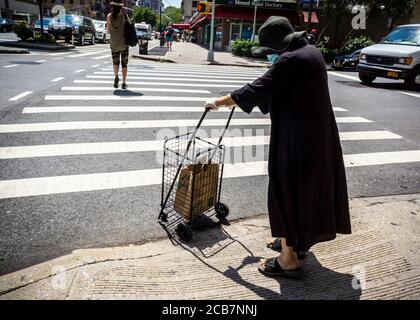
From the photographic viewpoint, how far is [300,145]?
246 cm

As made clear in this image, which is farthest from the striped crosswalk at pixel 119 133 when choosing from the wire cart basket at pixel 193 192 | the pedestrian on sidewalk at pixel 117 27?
the pedestrian on sidewalk at pixel 117 27

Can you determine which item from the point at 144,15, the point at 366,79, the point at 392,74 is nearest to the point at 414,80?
the point at 392,74

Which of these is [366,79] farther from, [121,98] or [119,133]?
[119,133]

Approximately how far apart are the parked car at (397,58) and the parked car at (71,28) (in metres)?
21.7

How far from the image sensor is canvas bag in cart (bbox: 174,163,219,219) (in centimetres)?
326

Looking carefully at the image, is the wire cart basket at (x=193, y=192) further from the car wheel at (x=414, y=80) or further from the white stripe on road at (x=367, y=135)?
the car wheel at (x=414, y=80)

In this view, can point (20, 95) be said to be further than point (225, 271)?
Yes

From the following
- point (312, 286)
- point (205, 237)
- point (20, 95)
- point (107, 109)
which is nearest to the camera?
point (312, 286)

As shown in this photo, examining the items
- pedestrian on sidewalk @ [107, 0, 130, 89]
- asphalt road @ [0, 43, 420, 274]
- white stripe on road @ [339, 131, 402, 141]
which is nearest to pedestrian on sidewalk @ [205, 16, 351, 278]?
asphalt road @ [0, 43, 420, 274]

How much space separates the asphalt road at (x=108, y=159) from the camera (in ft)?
11.0

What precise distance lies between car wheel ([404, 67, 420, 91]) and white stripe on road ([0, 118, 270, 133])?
830 centimetres

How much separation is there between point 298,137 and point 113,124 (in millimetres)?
4673

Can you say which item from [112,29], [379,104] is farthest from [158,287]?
[379,104]

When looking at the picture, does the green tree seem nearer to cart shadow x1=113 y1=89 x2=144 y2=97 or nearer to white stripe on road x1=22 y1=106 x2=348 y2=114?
cart shadow x1=113 y1=89 x2=144 y2=97
